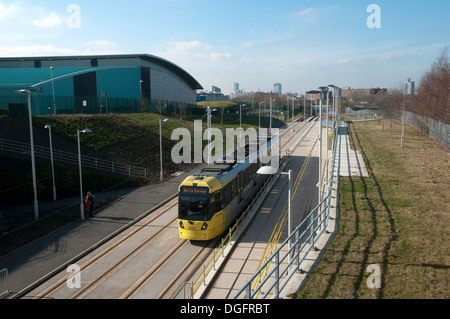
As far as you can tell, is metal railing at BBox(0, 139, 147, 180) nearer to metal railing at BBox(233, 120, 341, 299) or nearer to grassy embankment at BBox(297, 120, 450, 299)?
grassy embankment at BBox(297, 120, 450, 299)

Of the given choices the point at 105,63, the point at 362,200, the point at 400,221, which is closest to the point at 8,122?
the point at 362,200

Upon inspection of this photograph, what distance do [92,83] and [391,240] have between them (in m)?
52.6

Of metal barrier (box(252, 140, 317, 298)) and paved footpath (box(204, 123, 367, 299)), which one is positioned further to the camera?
metal barrier (box(252, 140, 317, 298))

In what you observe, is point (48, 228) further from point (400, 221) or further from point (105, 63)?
point (105, 63)

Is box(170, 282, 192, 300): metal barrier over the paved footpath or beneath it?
beneath

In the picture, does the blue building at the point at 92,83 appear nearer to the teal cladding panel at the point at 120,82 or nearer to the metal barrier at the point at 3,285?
the teal cladding panel at the point at 120,82

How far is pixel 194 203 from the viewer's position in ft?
53.8

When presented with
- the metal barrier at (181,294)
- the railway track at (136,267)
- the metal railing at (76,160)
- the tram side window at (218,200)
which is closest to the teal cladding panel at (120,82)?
the metal railing at (76,160)

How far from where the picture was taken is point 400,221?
52.6 ft

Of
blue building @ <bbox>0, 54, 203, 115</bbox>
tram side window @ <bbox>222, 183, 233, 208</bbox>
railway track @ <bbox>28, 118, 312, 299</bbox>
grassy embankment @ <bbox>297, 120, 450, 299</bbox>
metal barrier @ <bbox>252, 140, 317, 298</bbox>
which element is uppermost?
blue building @ <bbox>0, 54, 203, 115</bbox>

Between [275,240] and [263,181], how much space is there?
1013cm

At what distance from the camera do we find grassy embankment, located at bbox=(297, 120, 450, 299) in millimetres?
10156

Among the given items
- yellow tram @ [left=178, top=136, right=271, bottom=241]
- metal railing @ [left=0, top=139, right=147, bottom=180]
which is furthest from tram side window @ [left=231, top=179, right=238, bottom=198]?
metal railing @ [left=0, top=139, right=147, bottom=180]

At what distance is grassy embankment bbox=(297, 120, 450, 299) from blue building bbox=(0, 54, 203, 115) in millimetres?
35663
